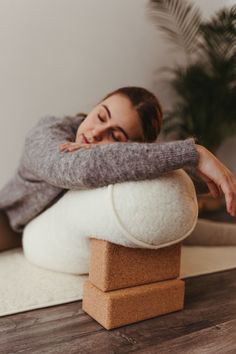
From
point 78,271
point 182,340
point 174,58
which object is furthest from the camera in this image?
point 174,58

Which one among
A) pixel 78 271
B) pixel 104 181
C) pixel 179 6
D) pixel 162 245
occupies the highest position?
pixel 179 6

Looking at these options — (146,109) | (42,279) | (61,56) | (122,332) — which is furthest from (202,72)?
(122,332)

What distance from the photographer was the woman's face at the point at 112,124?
129 centimetres

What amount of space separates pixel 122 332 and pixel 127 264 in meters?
0.16

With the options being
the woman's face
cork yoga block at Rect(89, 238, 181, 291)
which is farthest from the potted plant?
cork yoga block at Rect(89, 238, 181, 291)

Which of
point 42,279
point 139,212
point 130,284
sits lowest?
point 42,279

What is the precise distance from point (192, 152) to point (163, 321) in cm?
44

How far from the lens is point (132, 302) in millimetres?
1039

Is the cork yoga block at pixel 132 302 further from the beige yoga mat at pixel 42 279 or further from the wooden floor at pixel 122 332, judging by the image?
the beige yoga mat at pixel 42 279

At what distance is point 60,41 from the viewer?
2.12m

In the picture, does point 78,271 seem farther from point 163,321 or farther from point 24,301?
point 163,321

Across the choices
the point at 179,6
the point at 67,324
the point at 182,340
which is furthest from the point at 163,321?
the point at 179,6

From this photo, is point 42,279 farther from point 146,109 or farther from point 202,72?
point 202,72

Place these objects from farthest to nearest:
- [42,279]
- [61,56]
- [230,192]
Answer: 1. [61,56]
2. [42,279]
3. [230,192]
